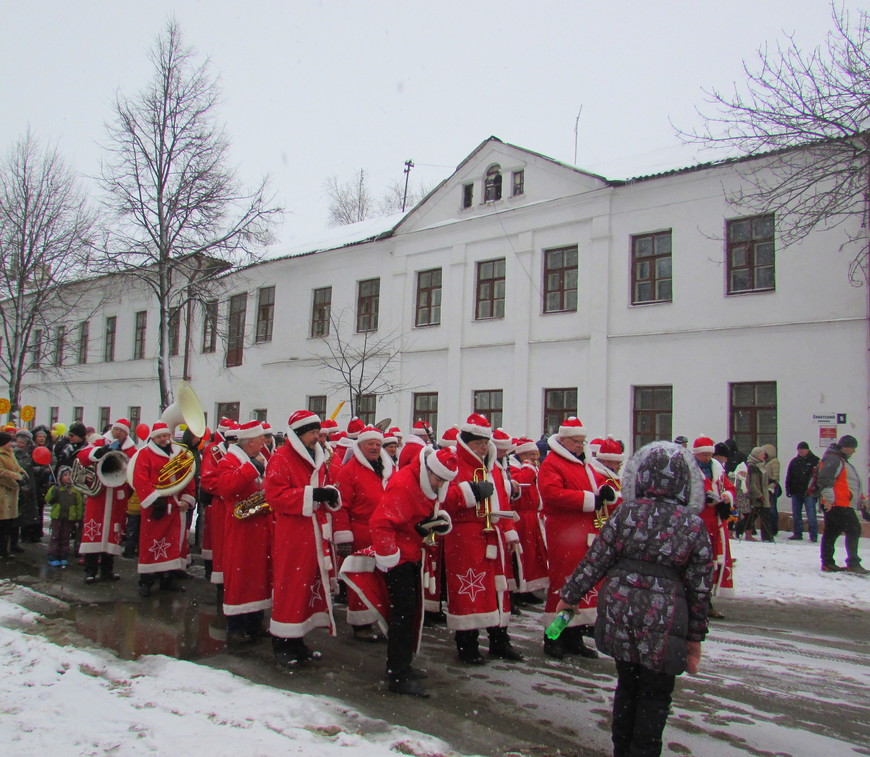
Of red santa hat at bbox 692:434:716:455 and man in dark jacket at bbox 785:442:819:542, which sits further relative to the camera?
man in dark jacket at bbox 785:442:819:542

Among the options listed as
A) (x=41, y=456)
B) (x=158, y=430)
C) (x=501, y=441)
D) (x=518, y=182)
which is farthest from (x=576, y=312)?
(x=41, y=456)

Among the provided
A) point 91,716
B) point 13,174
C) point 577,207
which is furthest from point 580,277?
point 13,174

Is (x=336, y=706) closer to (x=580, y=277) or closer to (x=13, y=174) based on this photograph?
(x=580, y=277)

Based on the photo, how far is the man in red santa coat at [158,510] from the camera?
25.3 feet

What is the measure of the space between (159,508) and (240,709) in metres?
4.04

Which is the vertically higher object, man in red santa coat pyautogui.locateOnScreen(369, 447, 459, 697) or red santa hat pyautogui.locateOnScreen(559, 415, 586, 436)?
red santa hat pyautogui.locateOnScreen(559, 415, 586, 436)

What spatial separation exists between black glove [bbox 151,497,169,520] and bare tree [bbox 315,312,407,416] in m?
12.8

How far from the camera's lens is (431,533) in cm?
500

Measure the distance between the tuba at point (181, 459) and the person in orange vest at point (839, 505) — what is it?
807 cm

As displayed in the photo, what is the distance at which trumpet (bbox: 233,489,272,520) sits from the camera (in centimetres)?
608

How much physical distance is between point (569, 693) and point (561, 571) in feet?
3.84

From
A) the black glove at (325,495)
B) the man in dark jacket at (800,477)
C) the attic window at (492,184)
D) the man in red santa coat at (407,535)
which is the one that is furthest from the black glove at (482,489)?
the attic window at (492,184)

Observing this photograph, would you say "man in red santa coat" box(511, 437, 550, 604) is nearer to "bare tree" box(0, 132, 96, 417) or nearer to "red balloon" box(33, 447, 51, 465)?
"red balloon" box(33, 447, 51, 465)

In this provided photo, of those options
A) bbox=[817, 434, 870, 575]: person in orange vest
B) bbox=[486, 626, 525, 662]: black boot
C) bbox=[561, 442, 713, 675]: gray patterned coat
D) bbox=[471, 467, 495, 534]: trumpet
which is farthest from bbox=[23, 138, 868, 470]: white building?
bbox=[561, 442, 713, 675]: gray patterned coat
